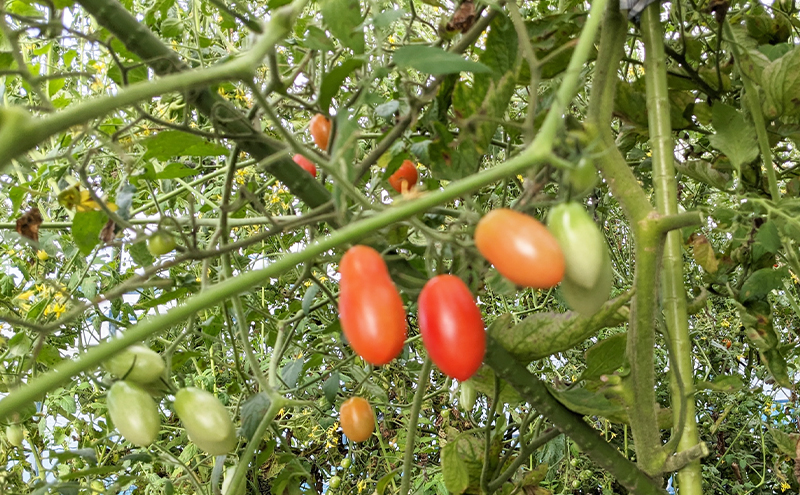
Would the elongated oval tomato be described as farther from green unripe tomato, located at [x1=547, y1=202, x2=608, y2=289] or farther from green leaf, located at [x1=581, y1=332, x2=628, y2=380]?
green leaf, located at [x1=581, y1=332, x2=628, y2=380]

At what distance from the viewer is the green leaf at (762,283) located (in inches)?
20.8

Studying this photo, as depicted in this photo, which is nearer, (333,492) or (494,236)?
(494,236)

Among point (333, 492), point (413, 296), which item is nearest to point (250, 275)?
point (413, 296)

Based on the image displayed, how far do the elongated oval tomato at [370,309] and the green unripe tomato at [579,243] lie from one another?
0.07 metres

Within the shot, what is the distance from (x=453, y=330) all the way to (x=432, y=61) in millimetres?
118

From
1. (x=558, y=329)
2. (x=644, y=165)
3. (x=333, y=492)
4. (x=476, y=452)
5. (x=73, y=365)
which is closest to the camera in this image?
(x=73, y=365)

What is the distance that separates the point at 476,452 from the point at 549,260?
1.21 ft

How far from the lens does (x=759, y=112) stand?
1.70ft

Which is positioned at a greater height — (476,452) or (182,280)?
(182,280)

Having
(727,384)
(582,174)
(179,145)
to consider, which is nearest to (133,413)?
(179,145)

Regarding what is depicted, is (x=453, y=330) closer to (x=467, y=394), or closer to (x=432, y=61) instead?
(x=432, y=61)

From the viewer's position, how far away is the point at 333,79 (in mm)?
324

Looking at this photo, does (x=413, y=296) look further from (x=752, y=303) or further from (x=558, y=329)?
(x=752, y=303)

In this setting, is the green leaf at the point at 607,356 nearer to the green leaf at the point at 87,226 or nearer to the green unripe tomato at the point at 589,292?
the green unripe tomato at the point at 589,292
